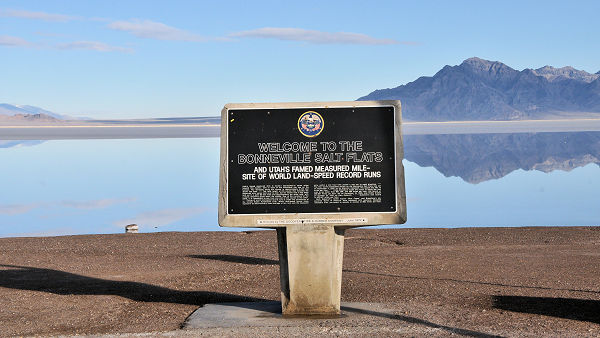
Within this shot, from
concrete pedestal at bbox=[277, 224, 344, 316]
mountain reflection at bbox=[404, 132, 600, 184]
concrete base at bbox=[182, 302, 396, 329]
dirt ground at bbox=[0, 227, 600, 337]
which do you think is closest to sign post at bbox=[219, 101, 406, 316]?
concrete pedestal at bbox=[277, 224, 344, 316]

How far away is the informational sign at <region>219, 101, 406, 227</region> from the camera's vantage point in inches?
348

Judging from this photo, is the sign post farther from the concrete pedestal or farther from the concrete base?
the concrete base

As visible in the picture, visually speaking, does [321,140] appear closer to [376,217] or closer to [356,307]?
[376,217]

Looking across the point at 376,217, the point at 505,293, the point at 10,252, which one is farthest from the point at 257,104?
the point at 10,252

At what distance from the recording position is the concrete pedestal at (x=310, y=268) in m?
8.81

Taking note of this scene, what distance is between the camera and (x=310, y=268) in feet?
29.0

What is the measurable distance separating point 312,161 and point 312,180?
0.67 ft

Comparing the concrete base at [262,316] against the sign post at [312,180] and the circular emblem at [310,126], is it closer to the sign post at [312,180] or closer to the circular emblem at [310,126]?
the sign post at [312,180]

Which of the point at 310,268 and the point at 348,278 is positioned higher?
the point at 310,268

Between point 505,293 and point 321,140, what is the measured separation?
3368 millimetres

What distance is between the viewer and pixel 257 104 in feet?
29.5

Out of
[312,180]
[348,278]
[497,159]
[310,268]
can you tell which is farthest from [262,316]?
[497,159]

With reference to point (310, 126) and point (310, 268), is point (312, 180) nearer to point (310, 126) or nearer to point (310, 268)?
point (310, 126)

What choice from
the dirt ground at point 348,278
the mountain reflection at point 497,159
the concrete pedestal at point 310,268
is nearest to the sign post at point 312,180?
the concrete pedestal at point 310,268
